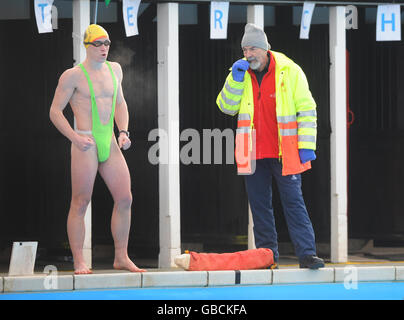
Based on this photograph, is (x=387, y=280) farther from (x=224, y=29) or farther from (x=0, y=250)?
(x=0, y=250)

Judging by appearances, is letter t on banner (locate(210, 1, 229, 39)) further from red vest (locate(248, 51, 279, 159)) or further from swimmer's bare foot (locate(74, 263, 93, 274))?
swimmer's bare foot (locate(74, 263, 93, 274))

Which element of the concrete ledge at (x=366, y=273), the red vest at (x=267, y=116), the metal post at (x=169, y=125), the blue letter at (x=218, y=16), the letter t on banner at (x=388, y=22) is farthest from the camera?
the letter t on banner at (x=388, y=22)

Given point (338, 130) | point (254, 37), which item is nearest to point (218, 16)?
point (338, 130)

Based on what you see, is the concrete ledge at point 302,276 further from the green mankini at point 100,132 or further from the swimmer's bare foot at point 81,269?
the green mankini at point 100,132

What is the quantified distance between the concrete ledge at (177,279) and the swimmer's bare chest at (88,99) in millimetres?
1376

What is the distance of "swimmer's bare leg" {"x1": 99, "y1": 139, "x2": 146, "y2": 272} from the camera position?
7242mm

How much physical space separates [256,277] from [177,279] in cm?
64

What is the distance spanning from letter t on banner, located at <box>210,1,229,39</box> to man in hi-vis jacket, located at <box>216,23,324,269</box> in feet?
7.23

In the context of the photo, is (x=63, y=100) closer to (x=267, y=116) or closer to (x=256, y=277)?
(x=267, y=116)

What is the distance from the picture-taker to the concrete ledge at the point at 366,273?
694 cm

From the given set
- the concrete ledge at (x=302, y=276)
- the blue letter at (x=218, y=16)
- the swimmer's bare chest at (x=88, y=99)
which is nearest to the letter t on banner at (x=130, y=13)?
A: the blue letter at (x=218, y=16)

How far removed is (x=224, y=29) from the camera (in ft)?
31.3

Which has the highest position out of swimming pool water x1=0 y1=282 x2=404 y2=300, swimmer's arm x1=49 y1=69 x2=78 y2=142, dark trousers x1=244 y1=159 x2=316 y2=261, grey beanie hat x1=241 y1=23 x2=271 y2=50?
grey beanie hat x1=241 y1=23 x2=271 y2=50

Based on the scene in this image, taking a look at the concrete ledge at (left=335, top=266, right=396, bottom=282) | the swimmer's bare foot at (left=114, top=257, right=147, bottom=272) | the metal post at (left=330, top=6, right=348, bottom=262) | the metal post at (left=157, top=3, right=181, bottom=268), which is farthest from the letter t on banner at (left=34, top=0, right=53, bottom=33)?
the concrete ledge at (left=335, top=266, right=396, bottom=282)
